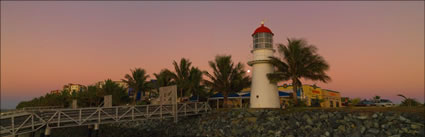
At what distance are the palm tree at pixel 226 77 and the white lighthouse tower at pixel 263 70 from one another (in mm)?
4965

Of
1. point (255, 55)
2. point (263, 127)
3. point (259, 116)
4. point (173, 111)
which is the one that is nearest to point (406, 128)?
point (263, 127)

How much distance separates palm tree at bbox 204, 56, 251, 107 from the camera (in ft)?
98.8

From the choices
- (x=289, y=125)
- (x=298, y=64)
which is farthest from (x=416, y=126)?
(x=298, y=64)

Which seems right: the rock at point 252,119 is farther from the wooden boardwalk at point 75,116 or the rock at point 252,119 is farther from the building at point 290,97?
the building at point 290,97

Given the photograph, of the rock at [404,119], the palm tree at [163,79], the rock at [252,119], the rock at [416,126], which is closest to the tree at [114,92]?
the palm tree at [163,79]

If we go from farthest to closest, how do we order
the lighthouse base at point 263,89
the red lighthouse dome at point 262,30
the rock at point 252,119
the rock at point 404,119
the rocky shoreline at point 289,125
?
the red lighthouse dome at point 262,30, the lighthouse base at point 263,89, the rock at point 252,119, the rocky shoreline at point 289,125, the rock at point 404,119

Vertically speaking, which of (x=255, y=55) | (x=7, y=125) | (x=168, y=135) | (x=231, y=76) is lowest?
(x=168, y=135)

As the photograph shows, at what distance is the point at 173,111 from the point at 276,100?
35.2 feet

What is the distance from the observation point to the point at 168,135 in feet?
79.2

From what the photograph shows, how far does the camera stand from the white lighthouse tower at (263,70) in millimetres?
24750

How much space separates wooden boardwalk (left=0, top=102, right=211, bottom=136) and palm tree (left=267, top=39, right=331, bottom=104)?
31.1 feet

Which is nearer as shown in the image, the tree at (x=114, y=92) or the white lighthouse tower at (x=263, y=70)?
the white lighthouse tower at (x=263, y=70)

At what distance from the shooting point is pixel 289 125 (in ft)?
60.4

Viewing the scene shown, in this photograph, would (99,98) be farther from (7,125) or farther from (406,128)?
(406,128)
